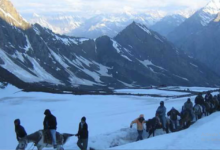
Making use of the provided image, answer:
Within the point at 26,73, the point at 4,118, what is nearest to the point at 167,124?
the point at 4,118

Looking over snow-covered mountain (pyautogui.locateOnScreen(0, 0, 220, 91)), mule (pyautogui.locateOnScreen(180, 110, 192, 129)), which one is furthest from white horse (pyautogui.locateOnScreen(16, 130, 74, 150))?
snow-covered mountain (pyautogui.locateOnScreen(0, 0, 220, 91))

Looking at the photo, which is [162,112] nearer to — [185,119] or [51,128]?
[185,119]

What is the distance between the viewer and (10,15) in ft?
516

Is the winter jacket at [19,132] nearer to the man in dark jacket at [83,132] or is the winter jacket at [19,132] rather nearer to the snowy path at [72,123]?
the man in dark jacket at [83,132]

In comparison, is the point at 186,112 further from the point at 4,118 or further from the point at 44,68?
the point at 44,68

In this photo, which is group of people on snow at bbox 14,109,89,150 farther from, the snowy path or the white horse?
the snowy path

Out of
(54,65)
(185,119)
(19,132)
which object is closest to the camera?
(19,132)

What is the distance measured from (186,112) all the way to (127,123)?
18.5 ft

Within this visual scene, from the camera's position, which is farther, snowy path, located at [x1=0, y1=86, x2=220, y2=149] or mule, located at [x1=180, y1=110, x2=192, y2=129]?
mule, located at [x1=180, y1=110, x2=192, y2=129]

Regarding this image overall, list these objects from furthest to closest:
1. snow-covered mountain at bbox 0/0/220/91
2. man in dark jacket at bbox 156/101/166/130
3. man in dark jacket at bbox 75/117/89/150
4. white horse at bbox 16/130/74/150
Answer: snow-covered mountain at bbox 0/0/220/91 → man in dark jacket at bbox 156/101/166/130 → man in dark jacket at bbox 75/117/89/150 → white horse at bbox 16/130/74/150

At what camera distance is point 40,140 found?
14391 millimetres

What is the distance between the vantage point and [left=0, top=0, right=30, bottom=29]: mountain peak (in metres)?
151

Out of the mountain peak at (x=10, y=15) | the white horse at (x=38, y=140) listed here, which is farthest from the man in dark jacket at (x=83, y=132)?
the mountain peak at (x=10, y=15)

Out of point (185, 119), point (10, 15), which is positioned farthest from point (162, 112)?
point (10, 15)
